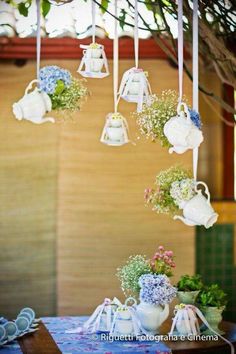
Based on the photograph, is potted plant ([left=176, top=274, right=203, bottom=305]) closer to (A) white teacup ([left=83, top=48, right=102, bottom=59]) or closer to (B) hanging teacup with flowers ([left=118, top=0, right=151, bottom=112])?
(B) hanging teacup with flowers ([left=118, top=0, right=151, bottom=112])

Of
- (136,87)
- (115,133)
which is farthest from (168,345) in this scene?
(136,87)

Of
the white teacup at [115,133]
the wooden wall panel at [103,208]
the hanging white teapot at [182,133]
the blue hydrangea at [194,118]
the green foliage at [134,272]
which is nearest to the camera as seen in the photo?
the hanging white teapot at [182,133]

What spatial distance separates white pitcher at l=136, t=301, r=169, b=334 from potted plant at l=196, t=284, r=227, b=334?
0.28 m

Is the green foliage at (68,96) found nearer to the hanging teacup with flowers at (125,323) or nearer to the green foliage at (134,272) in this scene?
the green foliage at (134,272)

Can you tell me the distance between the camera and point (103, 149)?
7395 mm

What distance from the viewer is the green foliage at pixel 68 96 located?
14.0ft

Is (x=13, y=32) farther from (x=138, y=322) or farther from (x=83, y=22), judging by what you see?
(x=138, y=322)

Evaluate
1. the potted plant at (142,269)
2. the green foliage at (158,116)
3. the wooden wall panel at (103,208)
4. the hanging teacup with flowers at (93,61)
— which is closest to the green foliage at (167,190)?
the green foliage at (158,116)

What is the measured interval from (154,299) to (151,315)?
0.11 m

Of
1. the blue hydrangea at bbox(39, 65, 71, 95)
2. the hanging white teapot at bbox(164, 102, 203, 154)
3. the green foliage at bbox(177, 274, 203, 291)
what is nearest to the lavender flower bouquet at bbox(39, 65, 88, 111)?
the blue hydrangea at bbox(39, 65, 71, 95)

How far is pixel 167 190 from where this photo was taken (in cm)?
443

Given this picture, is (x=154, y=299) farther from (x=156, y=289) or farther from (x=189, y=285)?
(x=189, y=285)

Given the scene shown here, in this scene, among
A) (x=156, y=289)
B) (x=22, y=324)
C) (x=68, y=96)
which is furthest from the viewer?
(x=22, y=324)

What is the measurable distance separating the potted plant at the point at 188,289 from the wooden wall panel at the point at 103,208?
2.24 metres
